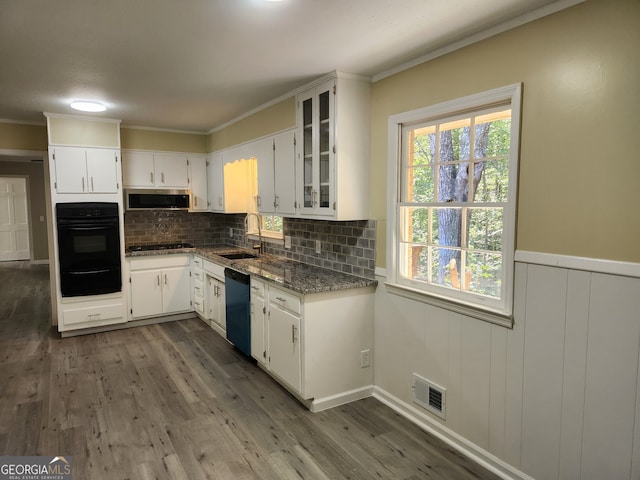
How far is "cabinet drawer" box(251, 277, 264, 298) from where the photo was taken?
3408mm

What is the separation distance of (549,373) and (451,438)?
826 millimetres

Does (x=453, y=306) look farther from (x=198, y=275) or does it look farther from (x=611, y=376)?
(x=198, y=275)

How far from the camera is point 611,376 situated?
176 centimetres

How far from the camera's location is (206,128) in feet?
17.0

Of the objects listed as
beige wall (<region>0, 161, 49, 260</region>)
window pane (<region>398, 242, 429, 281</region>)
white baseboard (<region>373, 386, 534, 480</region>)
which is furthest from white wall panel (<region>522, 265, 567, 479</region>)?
beige wall (<region>0, 161, 49, 260</region>)

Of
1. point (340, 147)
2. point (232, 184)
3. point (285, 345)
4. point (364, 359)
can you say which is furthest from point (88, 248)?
point (364, 359)

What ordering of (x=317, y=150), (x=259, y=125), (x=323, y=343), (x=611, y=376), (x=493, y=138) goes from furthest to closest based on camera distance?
(x=259, y=125), (x=317, y=150), (x=323, y=343), (x=493, y=138), (x=611, y=376)

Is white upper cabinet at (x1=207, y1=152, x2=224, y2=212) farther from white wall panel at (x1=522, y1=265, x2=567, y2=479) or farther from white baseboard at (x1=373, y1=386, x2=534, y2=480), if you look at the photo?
white wall panel at (x1=522, y1=265, x2=567, y2=479)

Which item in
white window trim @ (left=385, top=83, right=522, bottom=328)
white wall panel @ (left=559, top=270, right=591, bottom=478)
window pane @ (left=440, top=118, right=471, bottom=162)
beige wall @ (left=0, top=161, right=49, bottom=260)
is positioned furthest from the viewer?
beige wall @ (left=0, top=161, right=49, bottom=260)

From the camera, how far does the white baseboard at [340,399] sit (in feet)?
9.60

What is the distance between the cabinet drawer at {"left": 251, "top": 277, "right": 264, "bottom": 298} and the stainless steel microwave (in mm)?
2134

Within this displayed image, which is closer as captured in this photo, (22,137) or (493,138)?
(493,138)

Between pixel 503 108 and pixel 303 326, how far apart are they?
6.01 feet

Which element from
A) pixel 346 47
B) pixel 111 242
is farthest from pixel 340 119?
pixel 111 242
